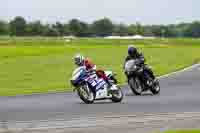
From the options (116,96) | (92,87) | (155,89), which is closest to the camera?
(92,87)

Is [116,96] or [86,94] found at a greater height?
[86,94]

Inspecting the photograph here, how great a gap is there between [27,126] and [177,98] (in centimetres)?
831

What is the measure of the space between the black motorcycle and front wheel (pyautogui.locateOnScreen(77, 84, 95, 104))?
3223mm

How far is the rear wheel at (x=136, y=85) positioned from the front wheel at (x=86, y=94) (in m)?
3.29

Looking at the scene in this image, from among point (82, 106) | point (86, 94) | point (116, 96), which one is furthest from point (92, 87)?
point (82, 106)

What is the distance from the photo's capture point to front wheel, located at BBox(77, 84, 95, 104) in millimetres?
19828

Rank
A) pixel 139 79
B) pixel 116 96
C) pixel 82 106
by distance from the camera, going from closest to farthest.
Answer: pixel 82 106 < pixel 116 96 < pixel 139 79

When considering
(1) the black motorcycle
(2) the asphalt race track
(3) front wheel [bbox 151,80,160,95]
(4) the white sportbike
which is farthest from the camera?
(3) front wheel [bbox 151,80,160,95]

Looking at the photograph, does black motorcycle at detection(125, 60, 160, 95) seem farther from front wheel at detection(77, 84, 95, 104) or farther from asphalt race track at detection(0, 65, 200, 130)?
front wheel at detection(77, 84, 95, 104)

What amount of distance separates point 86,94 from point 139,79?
3516 mm

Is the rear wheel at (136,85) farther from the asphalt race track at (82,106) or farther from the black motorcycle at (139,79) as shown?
the asphalt race track at (82,106)

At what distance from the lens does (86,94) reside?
1992 centimetres

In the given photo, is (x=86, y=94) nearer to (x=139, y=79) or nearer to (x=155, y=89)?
(x=139, y=79)

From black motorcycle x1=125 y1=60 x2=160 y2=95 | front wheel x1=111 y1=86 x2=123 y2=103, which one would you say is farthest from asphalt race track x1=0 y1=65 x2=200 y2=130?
black motorcycle x1=125 y1=60 x2=160 y2=95
